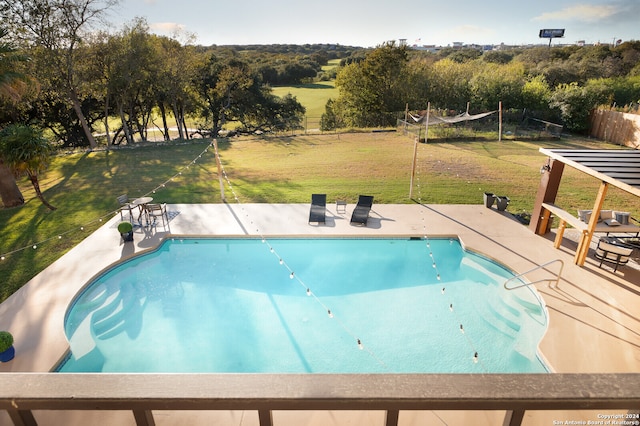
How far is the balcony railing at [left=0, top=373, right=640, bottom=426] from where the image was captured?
3.72 ft

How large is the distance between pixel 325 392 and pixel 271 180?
14661mm

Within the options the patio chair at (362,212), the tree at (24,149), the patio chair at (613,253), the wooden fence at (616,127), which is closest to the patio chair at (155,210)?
the tree at (24,149)

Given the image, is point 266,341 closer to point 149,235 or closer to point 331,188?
point 149,235

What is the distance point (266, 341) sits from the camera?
7266mm

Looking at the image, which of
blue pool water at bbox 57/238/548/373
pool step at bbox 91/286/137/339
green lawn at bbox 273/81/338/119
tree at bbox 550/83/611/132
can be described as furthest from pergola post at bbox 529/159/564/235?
green lawn at bbox 273/81/338/119

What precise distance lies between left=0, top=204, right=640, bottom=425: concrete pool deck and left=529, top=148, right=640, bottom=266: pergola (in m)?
0.49

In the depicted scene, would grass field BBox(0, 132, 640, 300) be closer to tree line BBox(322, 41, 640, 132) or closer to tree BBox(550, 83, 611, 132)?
tree BBox(550, 83, 611, 132)

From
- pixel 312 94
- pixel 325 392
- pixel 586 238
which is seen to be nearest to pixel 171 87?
pixel 586 238

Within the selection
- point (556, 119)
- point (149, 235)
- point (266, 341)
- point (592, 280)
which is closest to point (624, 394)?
point (266, 341)

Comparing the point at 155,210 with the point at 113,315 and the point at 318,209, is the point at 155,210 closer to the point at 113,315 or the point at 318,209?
the point at 113,315

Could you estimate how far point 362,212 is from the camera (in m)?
11.3

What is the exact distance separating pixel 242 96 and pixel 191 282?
2592cm

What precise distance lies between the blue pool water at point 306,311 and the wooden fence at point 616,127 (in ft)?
64.7

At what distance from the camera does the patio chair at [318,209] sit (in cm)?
1117
